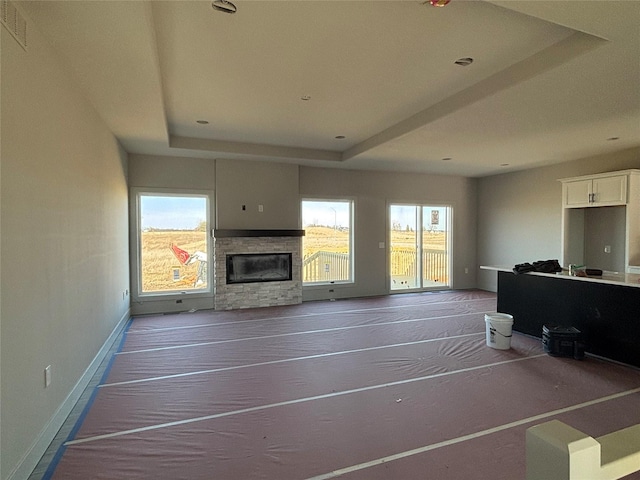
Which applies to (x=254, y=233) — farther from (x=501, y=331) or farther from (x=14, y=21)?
(x=14, y=21)

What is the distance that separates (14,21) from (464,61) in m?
3.13

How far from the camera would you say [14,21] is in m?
1.87

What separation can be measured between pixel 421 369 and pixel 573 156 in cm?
507

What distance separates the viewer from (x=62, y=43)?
2305 mm

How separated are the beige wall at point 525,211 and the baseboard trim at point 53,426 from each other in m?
7.49

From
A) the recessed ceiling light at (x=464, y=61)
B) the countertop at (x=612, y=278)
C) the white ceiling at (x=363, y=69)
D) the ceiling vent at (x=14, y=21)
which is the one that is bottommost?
the countertop at (x=612, y=278)

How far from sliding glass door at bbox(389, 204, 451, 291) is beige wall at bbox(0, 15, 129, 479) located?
5.84 meters

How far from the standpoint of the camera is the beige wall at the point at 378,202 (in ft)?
23.1

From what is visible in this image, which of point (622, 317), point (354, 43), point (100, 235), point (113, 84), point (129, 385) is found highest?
point (354, 43)

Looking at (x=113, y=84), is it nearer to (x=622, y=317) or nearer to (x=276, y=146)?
(x=276, y=146)

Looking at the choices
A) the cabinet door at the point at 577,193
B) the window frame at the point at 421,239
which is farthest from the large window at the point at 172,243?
the cabinet door at the point at 577,193

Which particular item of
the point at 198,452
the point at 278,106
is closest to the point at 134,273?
the point at 278,106

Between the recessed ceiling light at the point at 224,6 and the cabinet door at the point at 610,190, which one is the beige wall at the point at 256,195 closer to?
the recessed ceiling light at the point at 224,6

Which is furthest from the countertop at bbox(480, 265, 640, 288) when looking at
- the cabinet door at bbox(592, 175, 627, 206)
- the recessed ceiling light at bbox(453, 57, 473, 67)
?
the recessed ceiling light at bbox(453, 57, 473, 67)
